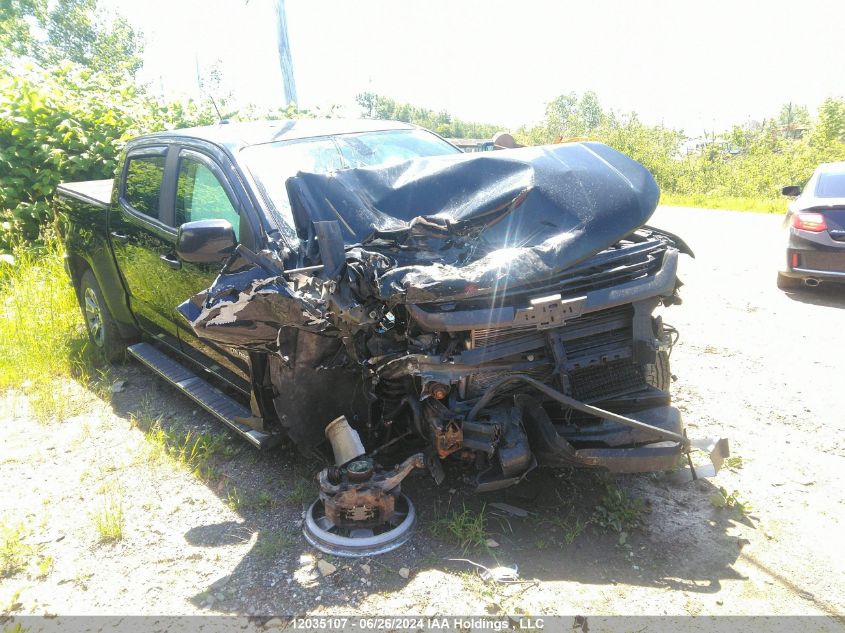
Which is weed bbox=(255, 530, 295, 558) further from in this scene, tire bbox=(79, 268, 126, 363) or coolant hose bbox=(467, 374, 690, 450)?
tire bbox=(79, 268, 126, 363)

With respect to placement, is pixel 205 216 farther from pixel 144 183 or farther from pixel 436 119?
pixel 436 119

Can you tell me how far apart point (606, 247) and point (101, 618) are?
2.74 meters

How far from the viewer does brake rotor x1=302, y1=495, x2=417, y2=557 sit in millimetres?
3037

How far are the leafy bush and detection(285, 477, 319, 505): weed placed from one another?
6.32 metres

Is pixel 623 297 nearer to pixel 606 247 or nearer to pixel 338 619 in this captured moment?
pixel 606 247

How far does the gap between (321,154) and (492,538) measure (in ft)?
8.18

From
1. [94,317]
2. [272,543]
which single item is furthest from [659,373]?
[94,317]

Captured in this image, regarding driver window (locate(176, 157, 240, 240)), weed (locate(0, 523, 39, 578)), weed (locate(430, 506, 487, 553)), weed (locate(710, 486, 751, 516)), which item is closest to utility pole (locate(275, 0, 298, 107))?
driver window (locate(176, 157, 240, 240))

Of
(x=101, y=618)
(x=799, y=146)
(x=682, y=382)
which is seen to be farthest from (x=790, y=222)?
(x=799, y=146)

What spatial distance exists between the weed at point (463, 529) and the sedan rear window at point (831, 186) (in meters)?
5.90

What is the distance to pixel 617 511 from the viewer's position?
10.5ft

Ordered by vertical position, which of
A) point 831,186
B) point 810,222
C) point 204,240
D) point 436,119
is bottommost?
point 810,222

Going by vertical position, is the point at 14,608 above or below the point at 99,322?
below

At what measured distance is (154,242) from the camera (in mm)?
4461
